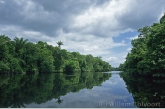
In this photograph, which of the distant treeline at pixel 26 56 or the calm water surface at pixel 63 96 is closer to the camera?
the calm water surface at pixel 63 96

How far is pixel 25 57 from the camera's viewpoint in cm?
6600

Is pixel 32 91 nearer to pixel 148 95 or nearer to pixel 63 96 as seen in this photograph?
pixel 63 96

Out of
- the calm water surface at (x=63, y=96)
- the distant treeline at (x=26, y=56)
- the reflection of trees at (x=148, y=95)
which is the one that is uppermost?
the distant treeline at (x=26, y=56)

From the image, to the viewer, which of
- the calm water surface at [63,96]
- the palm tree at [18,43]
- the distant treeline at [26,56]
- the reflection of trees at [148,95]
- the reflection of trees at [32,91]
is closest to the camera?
the reflection of trees at [148,95]

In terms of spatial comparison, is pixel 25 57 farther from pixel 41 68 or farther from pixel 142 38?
pixel 142 38

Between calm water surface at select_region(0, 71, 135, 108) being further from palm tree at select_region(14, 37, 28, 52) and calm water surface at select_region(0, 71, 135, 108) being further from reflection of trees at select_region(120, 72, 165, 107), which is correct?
palm tree at select_region(14, 37, 28, 52)

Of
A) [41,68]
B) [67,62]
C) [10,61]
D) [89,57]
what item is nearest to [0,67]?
[10,61]

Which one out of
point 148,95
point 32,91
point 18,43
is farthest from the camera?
point 18,43

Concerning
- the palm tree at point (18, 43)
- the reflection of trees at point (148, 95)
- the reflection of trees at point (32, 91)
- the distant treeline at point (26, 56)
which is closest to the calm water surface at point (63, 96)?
the reflection of trees at point (32, 91)

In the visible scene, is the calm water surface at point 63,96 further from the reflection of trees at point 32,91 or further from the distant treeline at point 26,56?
the distant treeline at point 26,56

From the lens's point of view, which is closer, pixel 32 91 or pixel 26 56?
pixel 32 91

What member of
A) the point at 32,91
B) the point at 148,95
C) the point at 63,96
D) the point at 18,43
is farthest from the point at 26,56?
the point at 148,95

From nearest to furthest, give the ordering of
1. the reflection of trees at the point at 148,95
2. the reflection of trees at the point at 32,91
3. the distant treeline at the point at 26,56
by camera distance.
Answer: the reflection of trees at the point at 148,95, the reflection of trees at the point at 32,91, the distant treeline at the point at 26,56

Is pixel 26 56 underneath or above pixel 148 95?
above
